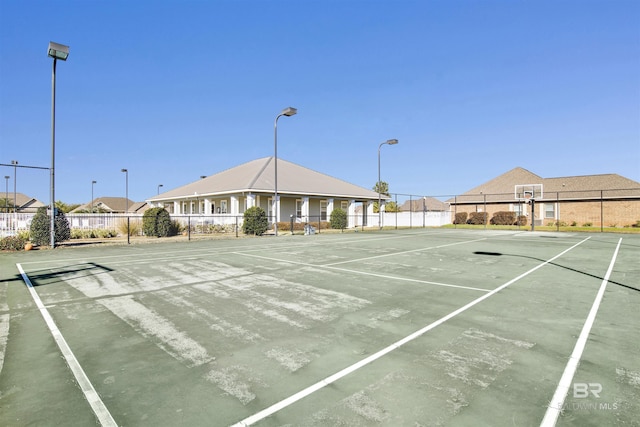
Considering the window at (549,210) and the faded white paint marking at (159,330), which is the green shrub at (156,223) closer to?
the faded white paint marking at (159,330)

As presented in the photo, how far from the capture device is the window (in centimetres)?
4006

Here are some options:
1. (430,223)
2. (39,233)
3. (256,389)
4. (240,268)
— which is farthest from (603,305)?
(430,223)

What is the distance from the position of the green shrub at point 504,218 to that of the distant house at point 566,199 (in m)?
1.29

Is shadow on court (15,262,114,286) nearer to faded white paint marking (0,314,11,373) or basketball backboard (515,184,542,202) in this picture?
faded white paint marking (0,314,11,373)

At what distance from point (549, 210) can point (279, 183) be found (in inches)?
1283

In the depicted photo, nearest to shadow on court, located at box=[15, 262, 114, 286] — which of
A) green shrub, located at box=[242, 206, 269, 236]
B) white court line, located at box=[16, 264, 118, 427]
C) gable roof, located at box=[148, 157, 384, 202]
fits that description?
white court line, located at box=[16, 264, 118, 427]

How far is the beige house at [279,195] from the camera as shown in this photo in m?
31.7

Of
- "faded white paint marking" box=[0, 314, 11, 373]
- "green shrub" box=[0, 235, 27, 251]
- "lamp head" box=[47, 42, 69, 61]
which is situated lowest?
"faded white paint marking" box=[0, 314, 11, 373]

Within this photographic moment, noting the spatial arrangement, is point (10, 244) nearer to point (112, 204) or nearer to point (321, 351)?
point (321, 351)

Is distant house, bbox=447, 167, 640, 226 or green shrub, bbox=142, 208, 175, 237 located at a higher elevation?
distant house, bbox=447, 167, 640, 226

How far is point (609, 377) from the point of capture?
343 centimetres

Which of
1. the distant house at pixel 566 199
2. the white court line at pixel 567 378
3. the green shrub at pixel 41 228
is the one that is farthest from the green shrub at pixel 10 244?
the distant house at pixel 566 199

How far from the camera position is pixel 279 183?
3297 centimetres

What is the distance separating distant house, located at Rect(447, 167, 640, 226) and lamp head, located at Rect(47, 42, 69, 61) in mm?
40666
